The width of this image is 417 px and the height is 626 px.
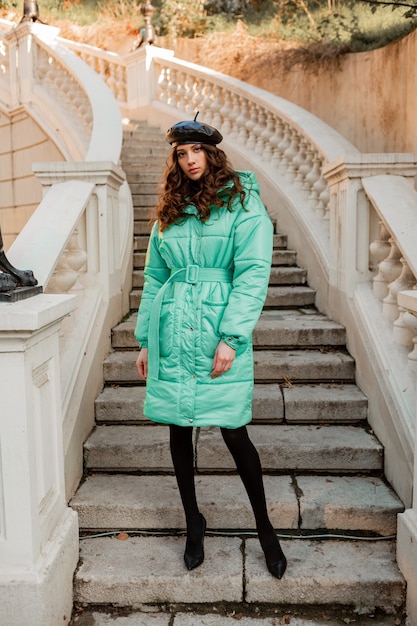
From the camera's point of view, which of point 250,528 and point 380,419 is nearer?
point 250,528

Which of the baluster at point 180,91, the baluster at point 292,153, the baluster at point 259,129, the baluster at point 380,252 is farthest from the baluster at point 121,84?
the baluster at point 380,252

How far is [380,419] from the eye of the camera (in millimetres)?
3070

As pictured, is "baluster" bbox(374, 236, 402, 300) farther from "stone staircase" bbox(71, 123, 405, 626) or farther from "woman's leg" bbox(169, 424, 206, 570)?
"woman's leg" bbox(169, 424, 206, 570)

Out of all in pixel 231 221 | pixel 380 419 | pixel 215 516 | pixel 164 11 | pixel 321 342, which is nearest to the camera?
pixel 231 221

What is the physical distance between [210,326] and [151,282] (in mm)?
394

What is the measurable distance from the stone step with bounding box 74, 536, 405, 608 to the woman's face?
5.37 feet

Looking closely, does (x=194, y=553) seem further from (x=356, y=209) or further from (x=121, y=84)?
(x=121, y=84)

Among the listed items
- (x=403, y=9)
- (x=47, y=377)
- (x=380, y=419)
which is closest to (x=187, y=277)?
(x=47, y=377)

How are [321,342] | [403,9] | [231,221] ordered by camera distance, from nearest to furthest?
[231,221], [321,342], [403,9]

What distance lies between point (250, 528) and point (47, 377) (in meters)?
1.22

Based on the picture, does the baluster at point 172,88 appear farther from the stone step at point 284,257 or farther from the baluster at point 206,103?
the stone step at point 284,257

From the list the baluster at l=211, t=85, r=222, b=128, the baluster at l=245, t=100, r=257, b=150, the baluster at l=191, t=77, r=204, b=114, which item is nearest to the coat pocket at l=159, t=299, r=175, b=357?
the baluster at l=245, t=100, r=257, b=150

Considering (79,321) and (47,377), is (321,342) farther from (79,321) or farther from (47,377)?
(47,377)

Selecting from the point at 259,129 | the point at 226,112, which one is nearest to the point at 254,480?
the point at 259,129
